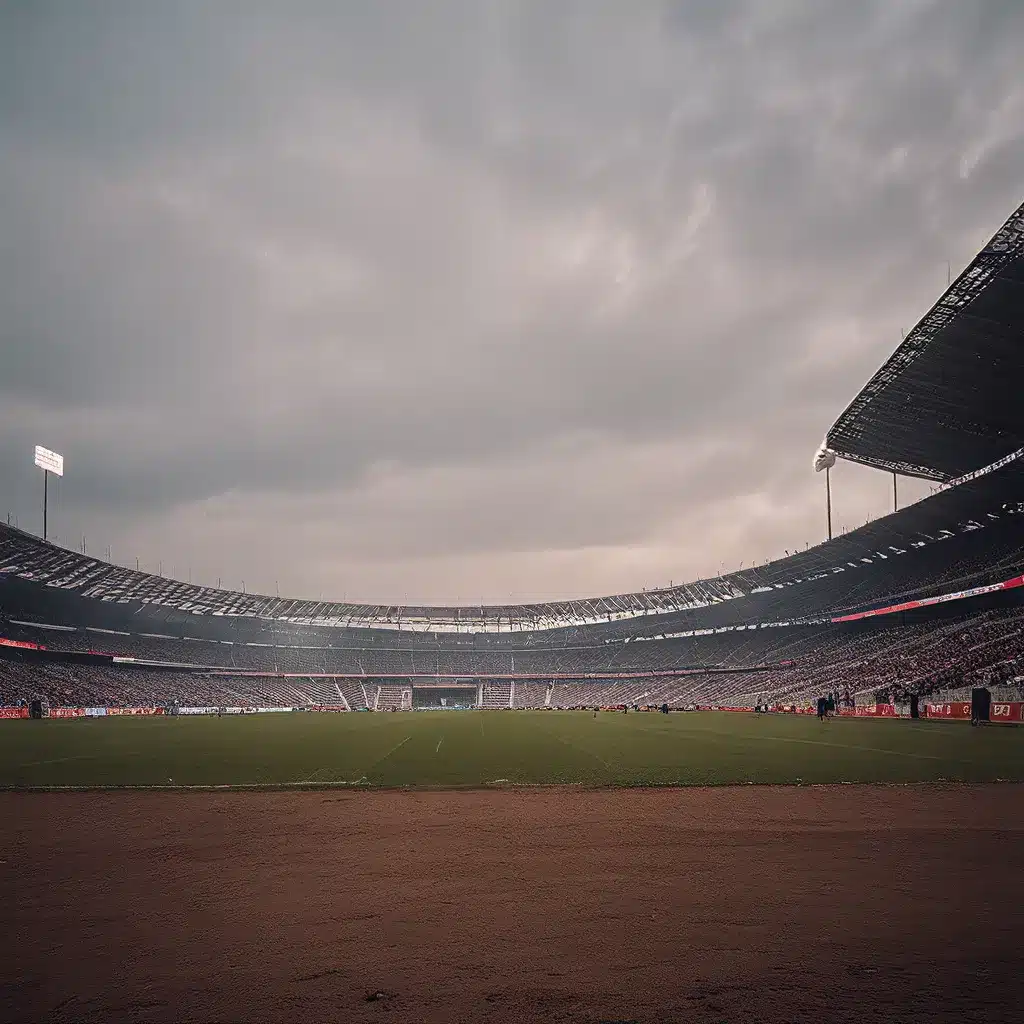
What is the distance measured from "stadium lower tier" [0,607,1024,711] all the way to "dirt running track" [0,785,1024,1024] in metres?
34.6

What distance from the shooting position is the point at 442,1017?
3.95 m

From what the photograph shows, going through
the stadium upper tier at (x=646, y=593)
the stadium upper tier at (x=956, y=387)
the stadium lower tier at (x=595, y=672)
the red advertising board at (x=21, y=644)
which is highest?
the stadium upper tier at (x=956, y=387)

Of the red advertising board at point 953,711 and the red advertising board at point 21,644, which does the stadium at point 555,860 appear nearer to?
the red advertising board at point 953,711

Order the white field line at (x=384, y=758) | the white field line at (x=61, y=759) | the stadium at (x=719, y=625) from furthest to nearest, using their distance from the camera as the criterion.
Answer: the stadium at (x=719, y=625), the white field line at (x=61, y=759), the white field line at (x=384, y=758)

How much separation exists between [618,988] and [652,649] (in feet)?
363

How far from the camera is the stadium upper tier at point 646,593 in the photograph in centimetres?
5728

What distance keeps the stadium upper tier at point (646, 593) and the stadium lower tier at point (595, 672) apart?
289 cm

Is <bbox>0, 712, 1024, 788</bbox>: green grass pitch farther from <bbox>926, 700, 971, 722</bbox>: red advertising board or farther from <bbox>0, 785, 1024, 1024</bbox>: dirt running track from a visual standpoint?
<bbox>926, 700, 971, 722</bbox>: red advertising board

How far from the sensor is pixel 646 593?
345 feet

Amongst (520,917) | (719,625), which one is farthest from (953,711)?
(719,625)

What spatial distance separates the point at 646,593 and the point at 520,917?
333ft

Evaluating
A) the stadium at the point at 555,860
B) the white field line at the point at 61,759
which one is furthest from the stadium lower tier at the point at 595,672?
the white field line at the point at 61,759

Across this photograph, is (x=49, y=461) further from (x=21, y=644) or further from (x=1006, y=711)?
(x=1006, y=711)

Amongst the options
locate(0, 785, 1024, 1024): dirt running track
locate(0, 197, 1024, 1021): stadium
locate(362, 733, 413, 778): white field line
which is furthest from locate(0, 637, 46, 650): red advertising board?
locate(0, 785, 1024, 1024): dirt running track
